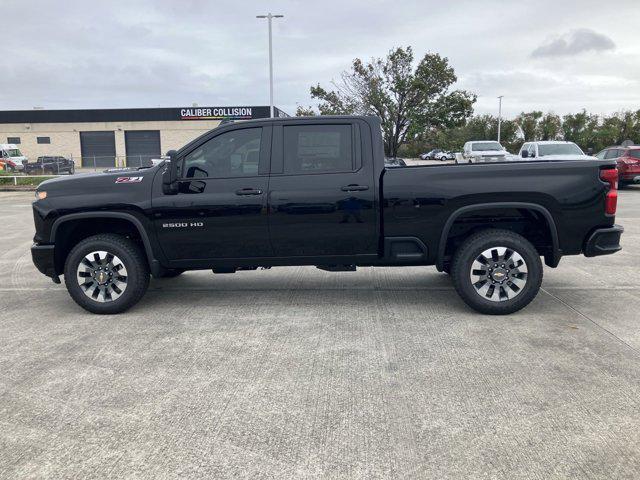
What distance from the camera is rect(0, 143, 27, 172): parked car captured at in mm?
38031

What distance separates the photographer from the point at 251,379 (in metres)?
3.85

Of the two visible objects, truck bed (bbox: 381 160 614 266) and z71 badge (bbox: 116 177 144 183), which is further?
z71 badge (bbox: 116 177 144 183)

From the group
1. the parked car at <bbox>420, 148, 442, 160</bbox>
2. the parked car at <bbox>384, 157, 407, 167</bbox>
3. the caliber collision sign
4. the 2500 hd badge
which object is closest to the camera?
the 2500 hd badge

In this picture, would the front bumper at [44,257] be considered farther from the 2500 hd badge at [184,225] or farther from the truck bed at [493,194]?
the truck bed at [493,194]

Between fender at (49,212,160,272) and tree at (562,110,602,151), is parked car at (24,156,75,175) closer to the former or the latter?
fender at (49,212,160,272)

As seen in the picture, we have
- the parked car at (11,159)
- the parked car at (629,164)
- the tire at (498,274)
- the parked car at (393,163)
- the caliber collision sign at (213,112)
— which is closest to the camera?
the tire at (498,274)

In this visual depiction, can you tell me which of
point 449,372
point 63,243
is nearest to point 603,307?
point 449,372

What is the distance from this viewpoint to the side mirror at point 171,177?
520 cm

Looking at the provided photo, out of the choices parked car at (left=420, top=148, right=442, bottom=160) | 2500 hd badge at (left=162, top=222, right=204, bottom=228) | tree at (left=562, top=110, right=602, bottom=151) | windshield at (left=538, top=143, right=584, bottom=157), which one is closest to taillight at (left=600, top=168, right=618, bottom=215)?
2500 hd badge at (left=162, top=222, right=204, bottom=228)

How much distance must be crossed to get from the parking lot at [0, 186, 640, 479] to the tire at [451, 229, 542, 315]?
8.6 inches

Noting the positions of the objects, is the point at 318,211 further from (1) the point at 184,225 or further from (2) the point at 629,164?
(2) the point at 629,164

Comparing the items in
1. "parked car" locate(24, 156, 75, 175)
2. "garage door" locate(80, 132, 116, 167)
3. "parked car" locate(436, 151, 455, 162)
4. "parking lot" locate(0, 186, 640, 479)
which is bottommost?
"parking lot" locate(0, 186, 640, 479)

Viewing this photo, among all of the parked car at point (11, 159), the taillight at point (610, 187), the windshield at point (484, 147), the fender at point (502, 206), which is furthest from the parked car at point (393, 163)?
the parked car at point (11, 159)

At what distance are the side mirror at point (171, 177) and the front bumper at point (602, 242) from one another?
161 inches
